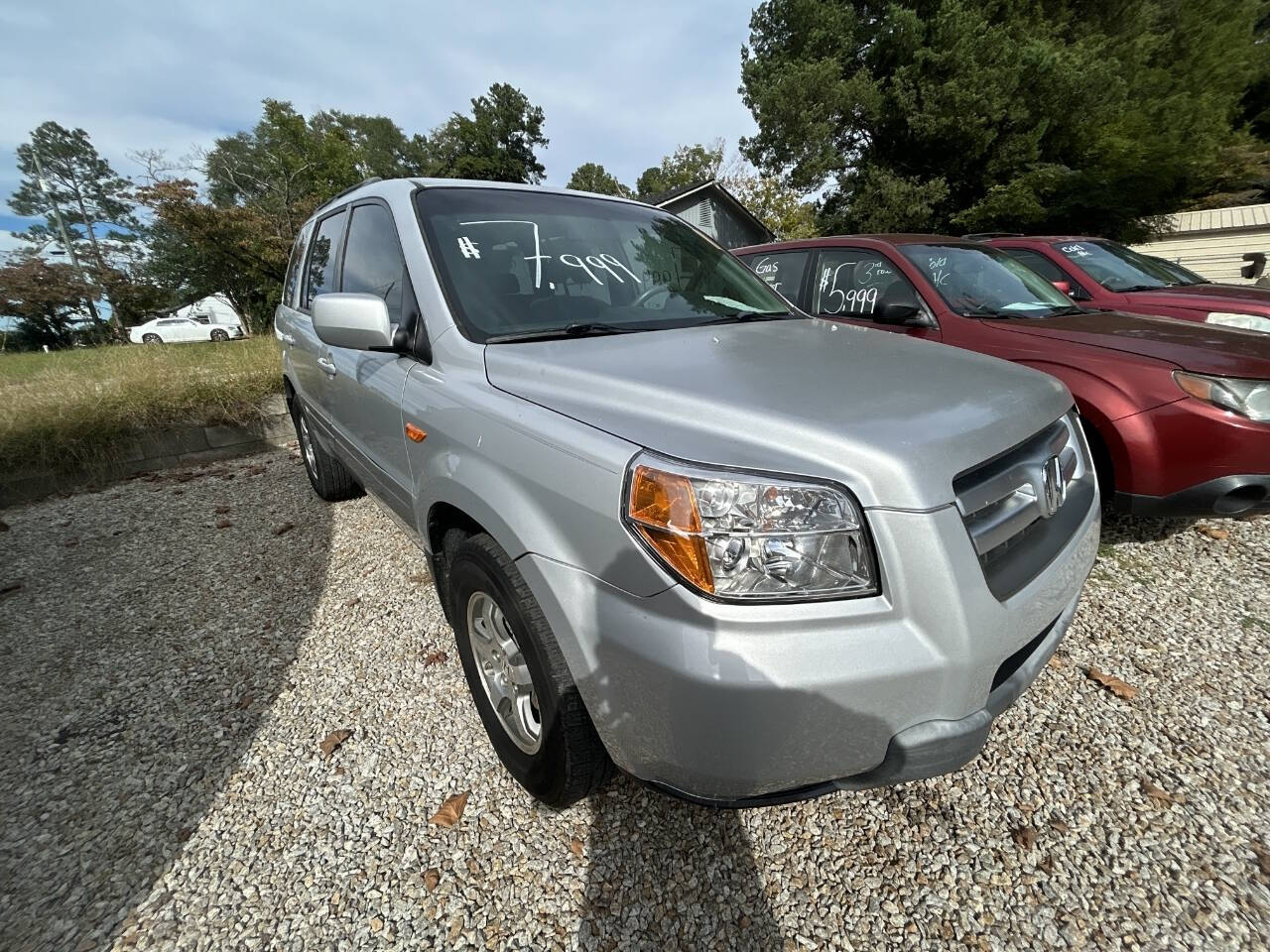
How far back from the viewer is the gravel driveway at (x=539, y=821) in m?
1.43

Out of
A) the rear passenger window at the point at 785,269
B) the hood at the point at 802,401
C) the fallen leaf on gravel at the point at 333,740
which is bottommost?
the fallen leaf on gravel at the point at 333,740

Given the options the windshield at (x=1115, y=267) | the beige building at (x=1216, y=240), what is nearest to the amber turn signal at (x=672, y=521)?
the windshield at (x=1115, y=267)

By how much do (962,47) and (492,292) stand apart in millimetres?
22297

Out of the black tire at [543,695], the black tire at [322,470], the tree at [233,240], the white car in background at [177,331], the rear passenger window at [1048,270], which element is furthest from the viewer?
the white car in background at [177,331]

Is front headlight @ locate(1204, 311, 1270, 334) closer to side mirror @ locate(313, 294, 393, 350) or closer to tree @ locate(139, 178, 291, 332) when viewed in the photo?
side mirror @ locate(313, 294, 393, 350)

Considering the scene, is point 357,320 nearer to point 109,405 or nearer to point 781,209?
point 109,405

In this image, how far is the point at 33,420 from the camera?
16.1 ft

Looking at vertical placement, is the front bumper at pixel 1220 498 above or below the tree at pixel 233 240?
below

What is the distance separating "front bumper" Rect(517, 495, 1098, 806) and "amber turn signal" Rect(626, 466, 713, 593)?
6cm

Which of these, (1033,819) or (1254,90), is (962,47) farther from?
(1033,819)

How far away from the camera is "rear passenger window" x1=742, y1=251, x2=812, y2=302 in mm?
4273

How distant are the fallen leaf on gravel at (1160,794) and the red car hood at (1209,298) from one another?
5.05 meters

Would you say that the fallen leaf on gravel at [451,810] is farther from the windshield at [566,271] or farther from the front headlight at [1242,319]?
the front headlight at [1242,319]

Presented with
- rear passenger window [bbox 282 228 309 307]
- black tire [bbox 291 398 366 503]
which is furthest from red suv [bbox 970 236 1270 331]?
black tire [bbox 291 398 366 503]
